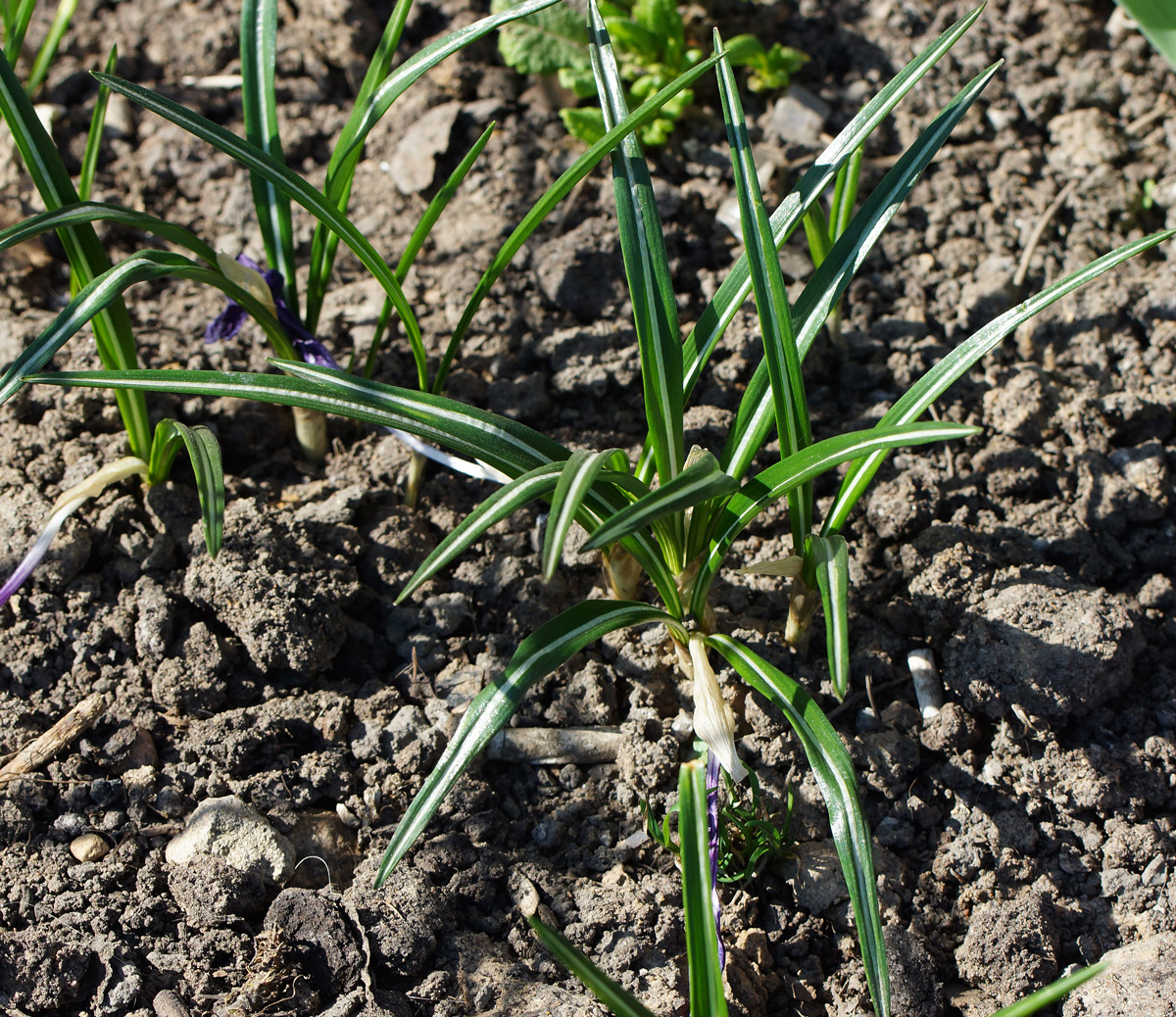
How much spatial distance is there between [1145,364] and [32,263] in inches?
107

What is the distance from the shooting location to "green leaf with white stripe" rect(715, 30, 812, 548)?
4.99 feet

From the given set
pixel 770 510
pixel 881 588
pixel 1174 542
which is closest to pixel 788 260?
pixel 770 510

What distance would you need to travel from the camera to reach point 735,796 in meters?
1.58

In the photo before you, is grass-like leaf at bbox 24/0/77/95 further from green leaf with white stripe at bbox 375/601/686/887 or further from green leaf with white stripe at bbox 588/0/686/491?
green leaf with white stripe at bbox 375/601/686/887

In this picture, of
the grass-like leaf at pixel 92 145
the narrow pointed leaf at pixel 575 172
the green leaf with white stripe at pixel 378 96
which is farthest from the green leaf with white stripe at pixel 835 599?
the grass-like leaf at pixel 92 145

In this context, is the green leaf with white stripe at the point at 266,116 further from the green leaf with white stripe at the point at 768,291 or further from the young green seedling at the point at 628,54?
the green leaf with white stripe at the point at 768,291

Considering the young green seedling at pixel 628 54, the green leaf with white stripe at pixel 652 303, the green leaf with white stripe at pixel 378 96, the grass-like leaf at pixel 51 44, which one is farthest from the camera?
the young green seedling at pixel 628 54

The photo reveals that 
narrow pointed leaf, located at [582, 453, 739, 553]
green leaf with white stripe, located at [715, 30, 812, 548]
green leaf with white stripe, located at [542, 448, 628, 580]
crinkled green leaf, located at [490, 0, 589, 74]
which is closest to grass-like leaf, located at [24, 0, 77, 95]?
crinkled green leaf, located at [490, 0, 589, 74]

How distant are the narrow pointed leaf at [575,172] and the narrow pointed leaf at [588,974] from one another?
110 cm

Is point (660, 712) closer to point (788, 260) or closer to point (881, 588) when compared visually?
point (881, 588)

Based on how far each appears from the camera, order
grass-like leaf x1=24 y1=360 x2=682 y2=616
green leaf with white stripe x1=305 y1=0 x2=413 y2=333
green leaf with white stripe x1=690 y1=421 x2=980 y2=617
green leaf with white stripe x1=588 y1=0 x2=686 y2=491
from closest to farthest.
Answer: green leaf with white stripe x1=690 y1=421 x2=980 y2=617 < grass-like leaf x1=24 y1=360 x2=682 y2=616 < green leaf with white stripe x1=588 y1=0 x2=686 y2=491 < green leaf with white stripe x1=305 y1=0 x2=413 y2=333

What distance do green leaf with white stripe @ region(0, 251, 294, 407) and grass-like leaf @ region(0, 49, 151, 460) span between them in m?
0.16

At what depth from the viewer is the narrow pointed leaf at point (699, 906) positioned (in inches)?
44.9

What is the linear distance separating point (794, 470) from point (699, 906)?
0.66 metres
